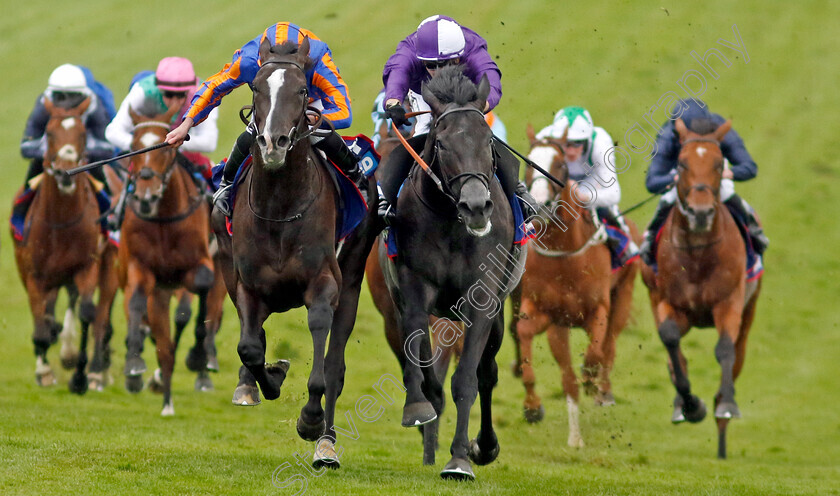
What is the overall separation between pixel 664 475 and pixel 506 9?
20564 mm

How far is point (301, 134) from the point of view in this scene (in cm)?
640

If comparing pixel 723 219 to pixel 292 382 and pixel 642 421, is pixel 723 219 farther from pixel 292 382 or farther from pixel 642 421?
pixel 292 382

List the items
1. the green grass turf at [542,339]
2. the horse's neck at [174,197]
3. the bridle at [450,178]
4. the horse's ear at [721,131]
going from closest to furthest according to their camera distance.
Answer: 1. the bridle at [450,178]
2. the green grass turf at [542,339]
3. the horse's ear at [721,131]
4. the horse's neck at [174,197]

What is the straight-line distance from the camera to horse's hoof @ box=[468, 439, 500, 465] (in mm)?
7297

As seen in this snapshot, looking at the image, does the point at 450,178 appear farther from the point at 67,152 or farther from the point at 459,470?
the point at 67,152

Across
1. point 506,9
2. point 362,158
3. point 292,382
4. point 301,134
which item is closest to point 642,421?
point 292,382

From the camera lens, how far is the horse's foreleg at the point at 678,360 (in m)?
9.59

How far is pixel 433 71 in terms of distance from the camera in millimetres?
7277

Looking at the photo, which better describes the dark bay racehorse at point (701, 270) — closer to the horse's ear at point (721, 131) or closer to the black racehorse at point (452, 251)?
the horse's ear at point (721, 131)

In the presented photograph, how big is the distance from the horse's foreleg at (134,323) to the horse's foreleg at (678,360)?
14.5ft

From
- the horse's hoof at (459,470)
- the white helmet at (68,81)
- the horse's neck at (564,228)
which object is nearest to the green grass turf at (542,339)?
the horse's hoof at (459,470)

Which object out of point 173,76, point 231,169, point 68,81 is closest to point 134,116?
point 173,76

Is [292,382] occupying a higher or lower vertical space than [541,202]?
lower

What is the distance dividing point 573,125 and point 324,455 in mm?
4877
